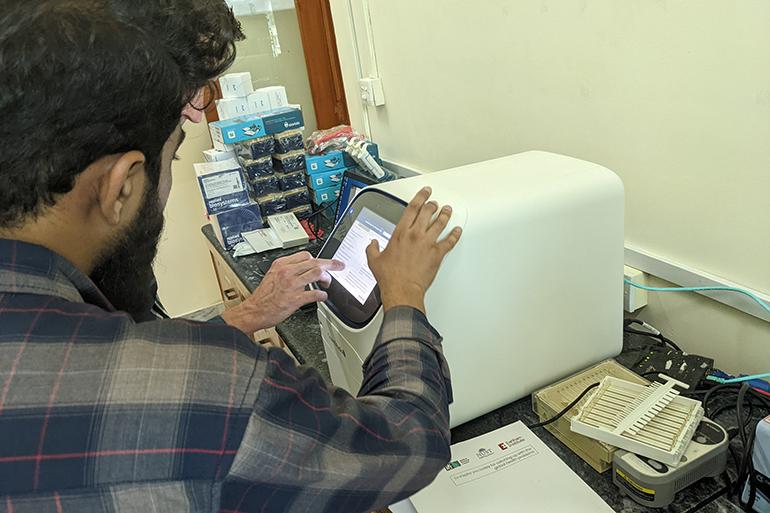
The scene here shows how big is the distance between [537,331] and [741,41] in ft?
1.68

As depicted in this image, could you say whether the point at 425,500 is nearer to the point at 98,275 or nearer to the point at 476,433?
the point at 476,433

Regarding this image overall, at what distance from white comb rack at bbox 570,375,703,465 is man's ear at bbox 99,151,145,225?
630 mm

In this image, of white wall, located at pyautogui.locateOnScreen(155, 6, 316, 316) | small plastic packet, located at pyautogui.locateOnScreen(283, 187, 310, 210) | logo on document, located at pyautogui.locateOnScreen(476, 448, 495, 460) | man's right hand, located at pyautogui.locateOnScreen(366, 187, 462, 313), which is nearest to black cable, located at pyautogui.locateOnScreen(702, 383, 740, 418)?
logo on document, located at pyautogui.locateOnScreen(476, 448, 495, 460)

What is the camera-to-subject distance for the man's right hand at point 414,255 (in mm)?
750

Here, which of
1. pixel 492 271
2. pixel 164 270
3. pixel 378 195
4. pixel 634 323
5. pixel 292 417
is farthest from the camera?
pixel 164 270

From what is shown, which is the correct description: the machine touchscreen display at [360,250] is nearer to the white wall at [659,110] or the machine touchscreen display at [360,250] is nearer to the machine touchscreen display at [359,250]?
the machine touchscreen display at [359,250]

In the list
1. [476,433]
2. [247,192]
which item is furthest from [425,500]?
[247,192]

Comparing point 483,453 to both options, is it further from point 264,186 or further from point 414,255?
point 264,186

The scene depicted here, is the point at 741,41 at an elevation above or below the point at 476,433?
above

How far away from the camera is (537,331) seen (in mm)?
889

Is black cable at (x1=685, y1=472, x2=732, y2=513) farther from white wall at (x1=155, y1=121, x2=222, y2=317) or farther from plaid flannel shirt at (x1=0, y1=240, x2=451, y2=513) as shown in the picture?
white wall at (x1=155, y1=121, x2=222, y2=317)

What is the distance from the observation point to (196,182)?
9.61 ft

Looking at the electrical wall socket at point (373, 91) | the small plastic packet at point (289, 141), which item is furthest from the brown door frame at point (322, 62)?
the small plastic packet at point (289, 141)

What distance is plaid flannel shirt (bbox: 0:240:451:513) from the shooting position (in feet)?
1.53
